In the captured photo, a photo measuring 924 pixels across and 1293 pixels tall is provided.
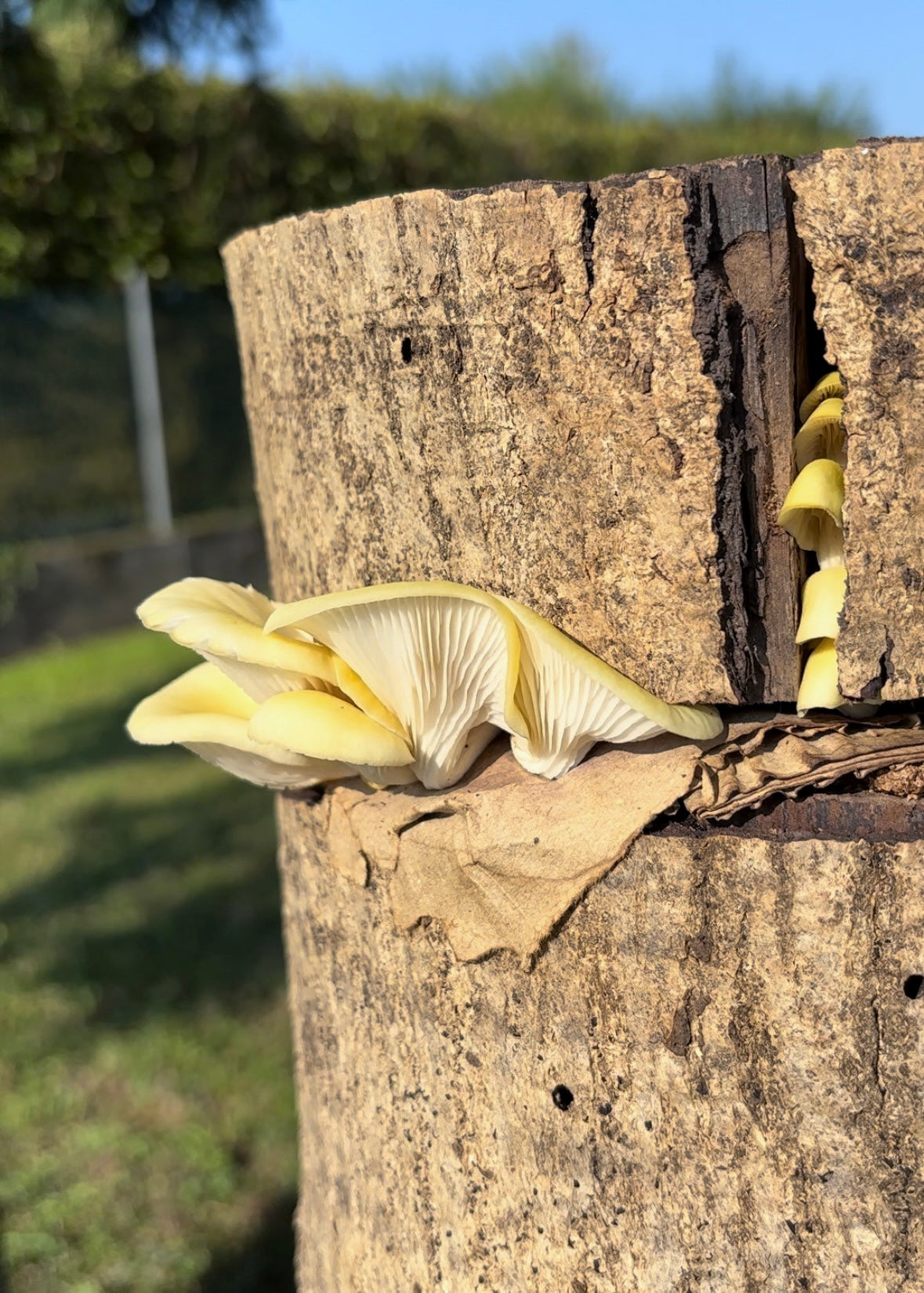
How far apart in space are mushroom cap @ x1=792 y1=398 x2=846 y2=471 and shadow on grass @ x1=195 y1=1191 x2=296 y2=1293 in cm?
288

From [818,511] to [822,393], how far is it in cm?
13

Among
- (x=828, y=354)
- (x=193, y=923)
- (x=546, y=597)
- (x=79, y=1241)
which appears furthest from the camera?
(x=193, y=923)

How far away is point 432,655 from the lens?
120cm

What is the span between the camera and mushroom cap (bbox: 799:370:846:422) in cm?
117

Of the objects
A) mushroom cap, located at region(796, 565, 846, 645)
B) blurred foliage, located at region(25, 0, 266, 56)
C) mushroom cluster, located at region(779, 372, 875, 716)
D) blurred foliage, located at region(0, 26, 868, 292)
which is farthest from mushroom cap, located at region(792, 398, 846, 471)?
blurred foliage, located at region(0, 26, 868, 292)

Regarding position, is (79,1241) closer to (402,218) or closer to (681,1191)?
(681,1191)

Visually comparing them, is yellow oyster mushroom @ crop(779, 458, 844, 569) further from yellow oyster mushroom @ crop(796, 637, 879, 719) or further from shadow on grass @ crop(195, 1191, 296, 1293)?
shadow on grass @ crop(195, 1191, 296, 1293)

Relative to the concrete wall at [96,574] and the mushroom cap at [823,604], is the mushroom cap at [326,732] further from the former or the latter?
the concrete wall at [96,574]

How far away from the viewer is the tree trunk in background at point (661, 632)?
1.08 m

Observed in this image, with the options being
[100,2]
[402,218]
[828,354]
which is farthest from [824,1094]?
[100,2]

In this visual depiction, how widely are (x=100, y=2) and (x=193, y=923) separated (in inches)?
143

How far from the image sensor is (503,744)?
1328mm

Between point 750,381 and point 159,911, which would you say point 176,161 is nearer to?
point 159,911

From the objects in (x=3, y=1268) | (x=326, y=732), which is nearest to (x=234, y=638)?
(x=326, y=732)
